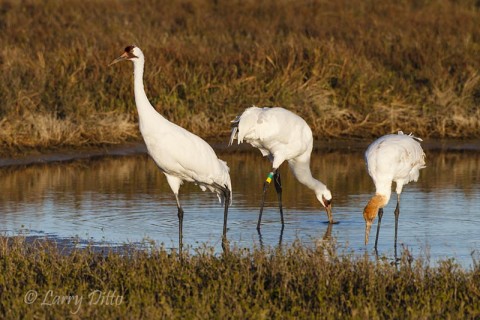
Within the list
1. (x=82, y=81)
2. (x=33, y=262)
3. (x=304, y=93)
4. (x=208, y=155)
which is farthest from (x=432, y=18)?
(x=33, y=262)

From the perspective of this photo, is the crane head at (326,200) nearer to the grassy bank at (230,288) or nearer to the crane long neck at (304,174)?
the crane long neck at (304,174)

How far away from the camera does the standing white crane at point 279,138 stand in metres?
10.8

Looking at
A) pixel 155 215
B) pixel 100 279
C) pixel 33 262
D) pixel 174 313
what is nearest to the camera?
pixel 174 313

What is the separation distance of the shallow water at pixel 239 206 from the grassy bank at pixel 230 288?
4.19 ft

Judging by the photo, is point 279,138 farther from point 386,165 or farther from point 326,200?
point 386,165

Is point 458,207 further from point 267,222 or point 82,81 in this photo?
point 82,81

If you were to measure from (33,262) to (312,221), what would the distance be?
3915mm

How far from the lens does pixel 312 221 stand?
10844 millimetres

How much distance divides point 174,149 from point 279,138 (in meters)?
1.94

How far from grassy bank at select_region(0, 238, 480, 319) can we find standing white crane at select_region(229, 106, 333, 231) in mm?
3156

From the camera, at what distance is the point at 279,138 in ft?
35.9

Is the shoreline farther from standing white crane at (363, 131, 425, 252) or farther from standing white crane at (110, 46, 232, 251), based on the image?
standing white crane at (363, 131, 425, 252)
